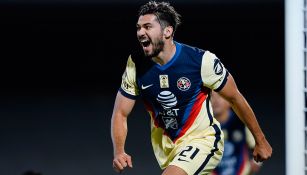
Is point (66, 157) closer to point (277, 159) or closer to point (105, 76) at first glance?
point (105, 76)

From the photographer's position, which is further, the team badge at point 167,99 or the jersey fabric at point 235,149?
the jersey fabric at point 235,149

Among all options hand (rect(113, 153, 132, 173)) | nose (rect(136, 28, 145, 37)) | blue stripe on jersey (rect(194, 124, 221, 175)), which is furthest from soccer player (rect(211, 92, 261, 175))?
hand (rect(113, 153, 132, 173))

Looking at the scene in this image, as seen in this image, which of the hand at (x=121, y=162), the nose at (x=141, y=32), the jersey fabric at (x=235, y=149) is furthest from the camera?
the jersey fabric at (x=235, y=149)

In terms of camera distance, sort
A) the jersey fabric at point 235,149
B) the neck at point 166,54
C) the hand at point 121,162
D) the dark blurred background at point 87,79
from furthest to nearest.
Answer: the dark blurred background at point 87,79
the jersey fabric at point 235,149
the neck at point 166,54
the hand at point 121,162

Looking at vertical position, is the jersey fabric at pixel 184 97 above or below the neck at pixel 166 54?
below

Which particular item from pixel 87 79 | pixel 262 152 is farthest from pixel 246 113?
pixel 87 79

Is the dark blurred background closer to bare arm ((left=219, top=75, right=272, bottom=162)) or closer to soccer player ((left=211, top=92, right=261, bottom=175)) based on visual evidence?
soccer player ((left=211, top=92, right=261, bottom=175))

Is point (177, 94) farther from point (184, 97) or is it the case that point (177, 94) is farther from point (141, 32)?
point (141, 32)

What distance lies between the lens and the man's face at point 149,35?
4.92 metres

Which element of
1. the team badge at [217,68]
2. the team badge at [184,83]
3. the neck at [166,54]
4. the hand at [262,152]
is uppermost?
the neck at [166,54]

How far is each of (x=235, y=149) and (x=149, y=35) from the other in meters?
2.00

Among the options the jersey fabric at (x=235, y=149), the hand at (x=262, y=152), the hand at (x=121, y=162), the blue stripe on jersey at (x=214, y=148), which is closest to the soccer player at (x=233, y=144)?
the jersey fabric at (x=235, y=149)

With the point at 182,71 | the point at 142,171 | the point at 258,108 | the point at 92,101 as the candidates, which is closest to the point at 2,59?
the point at 92,101

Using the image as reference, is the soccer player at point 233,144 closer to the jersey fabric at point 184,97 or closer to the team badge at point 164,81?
the jersey fabric at point 184,97
